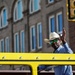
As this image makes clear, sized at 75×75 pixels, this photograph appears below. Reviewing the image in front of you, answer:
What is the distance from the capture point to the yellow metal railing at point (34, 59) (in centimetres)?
656

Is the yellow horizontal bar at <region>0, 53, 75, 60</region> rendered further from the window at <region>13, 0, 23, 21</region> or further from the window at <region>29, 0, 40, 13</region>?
the window at <region>13, 0, 23, 21</region>

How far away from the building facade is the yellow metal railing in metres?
28.8

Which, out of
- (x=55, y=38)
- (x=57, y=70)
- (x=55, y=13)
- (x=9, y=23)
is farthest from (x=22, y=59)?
(x=9, y=23)

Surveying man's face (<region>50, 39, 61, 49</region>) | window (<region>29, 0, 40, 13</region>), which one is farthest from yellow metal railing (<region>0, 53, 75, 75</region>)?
window (<region>29, 0, 40, 13</region>)

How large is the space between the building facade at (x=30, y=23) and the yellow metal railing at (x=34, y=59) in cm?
2883

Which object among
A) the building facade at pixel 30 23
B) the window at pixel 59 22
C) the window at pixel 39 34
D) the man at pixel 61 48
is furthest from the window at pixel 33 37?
the man at pixel 61 48

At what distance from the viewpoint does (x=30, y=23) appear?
140 feet

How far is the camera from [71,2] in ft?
34.1

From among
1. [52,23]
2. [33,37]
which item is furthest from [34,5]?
[52,23]

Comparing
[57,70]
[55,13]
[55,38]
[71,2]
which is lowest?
[57,70]

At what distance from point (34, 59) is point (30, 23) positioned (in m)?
36.1

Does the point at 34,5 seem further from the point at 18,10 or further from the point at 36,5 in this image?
the point at 18,10

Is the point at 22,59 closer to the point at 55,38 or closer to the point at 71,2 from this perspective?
the point at 55,38

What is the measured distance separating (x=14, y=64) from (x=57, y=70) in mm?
652
